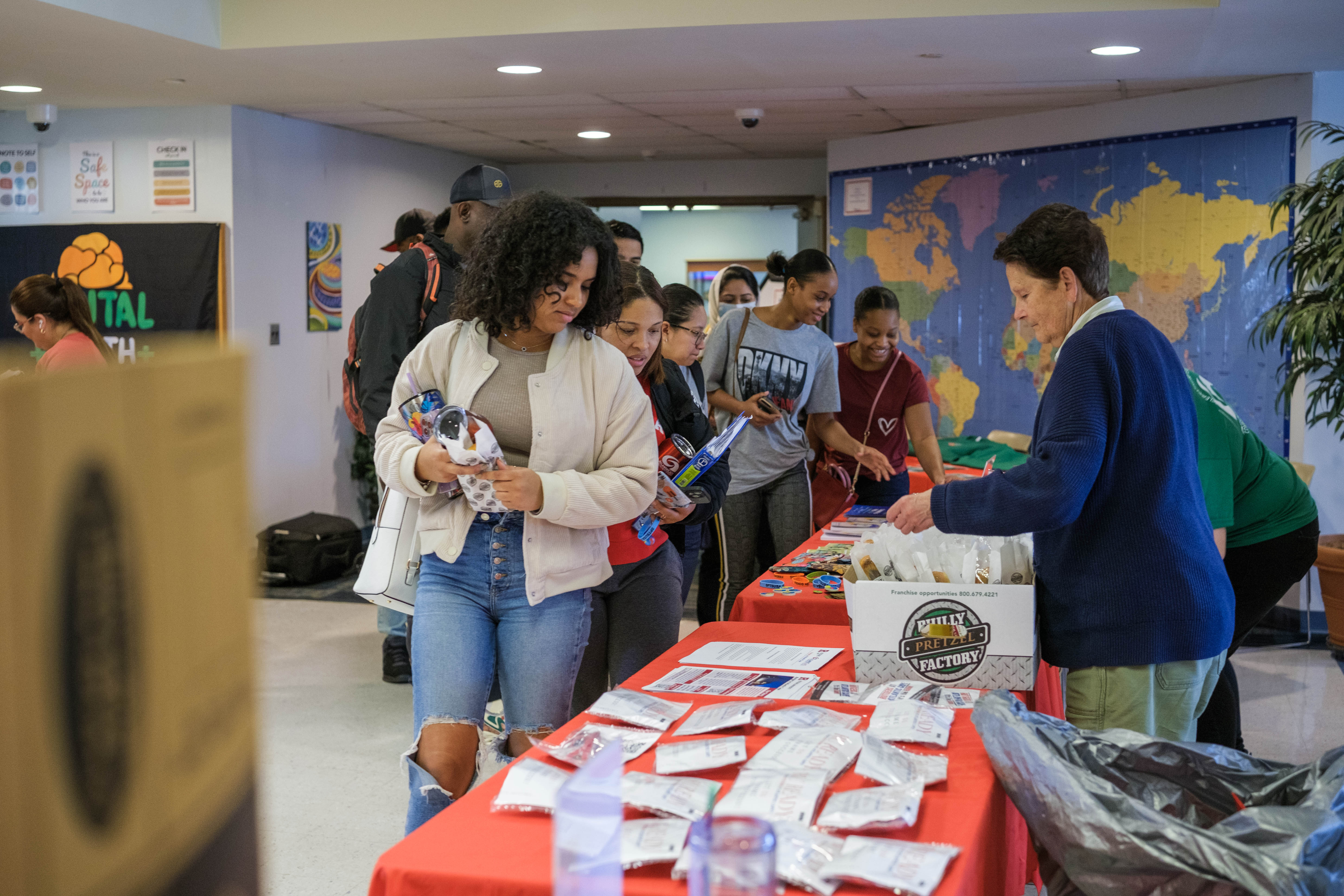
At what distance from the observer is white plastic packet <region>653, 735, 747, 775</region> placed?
143 centimetres

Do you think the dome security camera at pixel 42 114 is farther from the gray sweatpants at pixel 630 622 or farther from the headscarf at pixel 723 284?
the gray sweatpants at pixel 630 622

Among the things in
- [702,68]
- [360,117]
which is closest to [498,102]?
[360,117]

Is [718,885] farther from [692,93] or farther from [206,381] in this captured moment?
[692,93]

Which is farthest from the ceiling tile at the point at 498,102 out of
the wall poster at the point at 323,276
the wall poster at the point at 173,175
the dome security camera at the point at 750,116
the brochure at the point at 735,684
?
the brochure at the point at 735,684

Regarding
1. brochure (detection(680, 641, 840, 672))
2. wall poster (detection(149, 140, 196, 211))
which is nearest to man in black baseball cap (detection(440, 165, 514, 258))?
brochure (detection(680, 641, 840, 672))

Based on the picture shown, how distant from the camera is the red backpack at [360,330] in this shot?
3.00 m

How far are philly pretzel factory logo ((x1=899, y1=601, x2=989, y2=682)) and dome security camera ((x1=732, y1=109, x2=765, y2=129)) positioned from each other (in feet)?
16.2

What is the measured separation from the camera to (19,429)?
0.33 meters

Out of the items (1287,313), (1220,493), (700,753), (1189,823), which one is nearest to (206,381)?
(700,753)

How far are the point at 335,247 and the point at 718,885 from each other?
267 inches

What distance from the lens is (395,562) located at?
2.17 meters

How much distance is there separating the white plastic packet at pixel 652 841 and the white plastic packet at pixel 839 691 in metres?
0.59

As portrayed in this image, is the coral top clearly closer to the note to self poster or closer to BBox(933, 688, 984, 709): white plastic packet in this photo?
BBox(933, 688, 984, 709): white plastic packet

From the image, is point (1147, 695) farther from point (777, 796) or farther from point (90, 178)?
point (90, 178)
